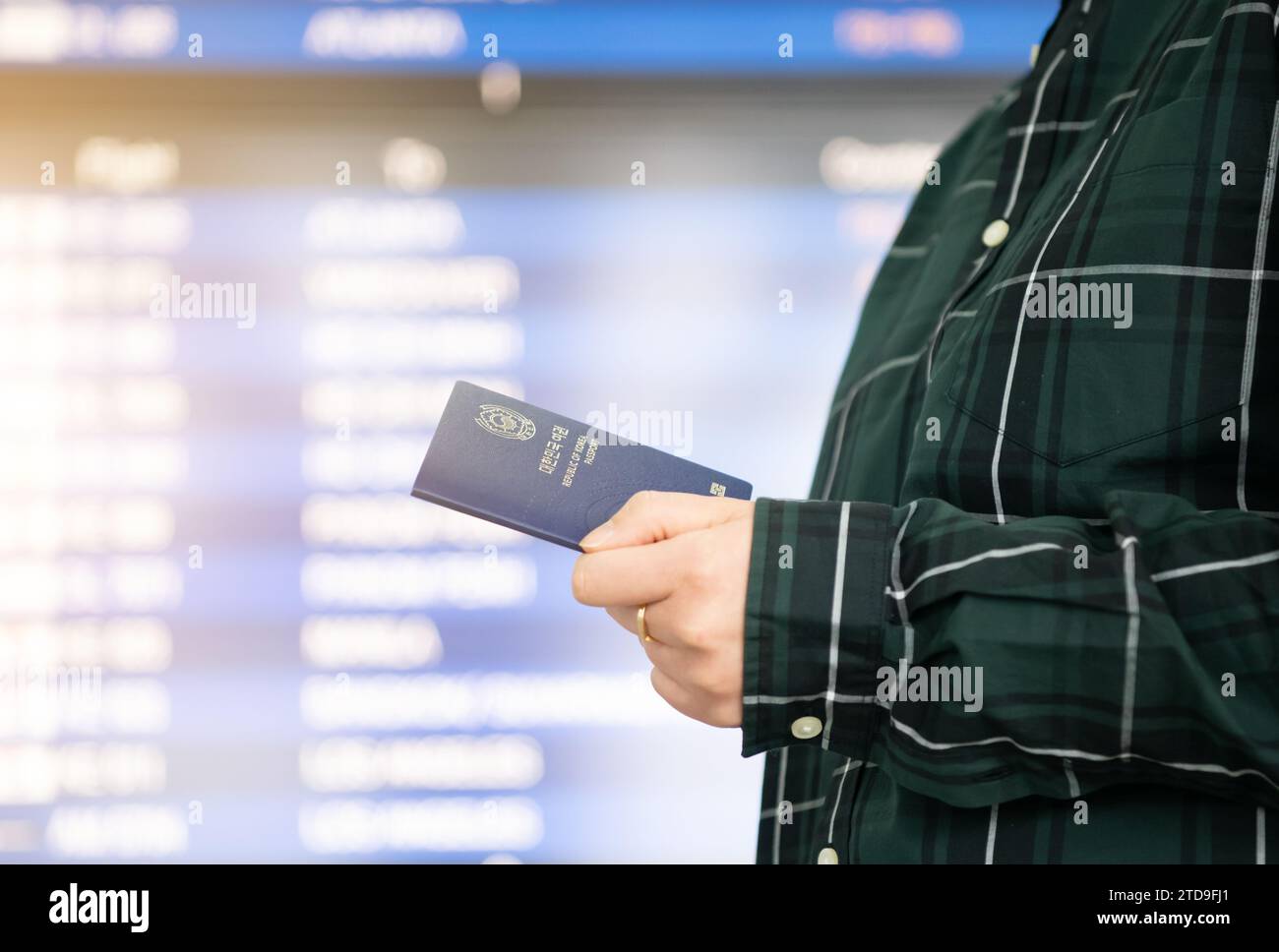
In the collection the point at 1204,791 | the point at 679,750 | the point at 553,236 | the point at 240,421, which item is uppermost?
the point at 553,236

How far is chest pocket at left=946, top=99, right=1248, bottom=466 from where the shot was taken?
22.4 inches

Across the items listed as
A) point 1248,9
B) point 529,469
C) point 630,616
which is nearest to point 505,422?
point 529,469

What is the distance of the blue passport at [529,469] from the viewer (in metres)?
0.64

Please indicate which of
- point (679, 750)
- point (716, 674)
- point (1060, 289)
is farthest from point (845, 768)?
point (679, 750)

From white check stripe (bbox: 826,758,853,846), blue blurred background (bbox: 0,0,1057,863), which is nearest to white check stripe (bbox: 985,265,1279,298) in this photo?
white check stripe (bbox: 826,758,853,846)

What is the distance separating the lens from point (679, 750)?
1381 millimetres

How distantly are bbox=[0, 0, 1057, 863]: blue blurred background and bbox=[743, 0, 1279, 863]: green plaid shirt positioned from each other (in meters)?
0.74

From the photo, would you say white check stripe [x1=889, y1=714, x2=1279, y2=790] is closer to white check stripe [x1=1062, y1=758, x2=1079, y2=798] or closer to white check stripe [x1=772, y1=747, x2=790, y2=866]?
white check stripe [x1=1062, y1=758, x2=1079, y2=798]

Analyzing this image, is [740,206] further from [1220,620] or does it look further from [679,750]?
[1220,620]

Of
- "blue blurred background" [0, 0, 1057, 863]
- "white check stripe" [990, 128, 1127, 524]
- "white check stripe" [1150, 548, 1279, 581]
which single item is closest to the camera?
"white check stripe" [1150, 548, 1279, 581]

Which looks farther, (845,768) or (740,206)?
(740,206)

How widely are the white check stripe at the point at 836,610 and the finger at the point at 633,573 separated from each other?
83mm

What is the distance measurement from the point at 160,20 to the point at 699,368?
2.73ft

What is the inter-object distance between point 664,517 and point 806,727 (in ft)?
0.46
